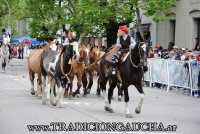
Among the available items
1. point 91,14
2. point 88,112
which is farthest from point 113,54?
point 91,14

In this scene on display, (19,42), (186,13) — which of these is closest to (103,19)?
(186,13)

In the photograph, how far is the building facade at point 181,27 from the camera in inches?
1166

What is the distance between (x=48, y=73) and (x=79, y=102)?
5.33ft

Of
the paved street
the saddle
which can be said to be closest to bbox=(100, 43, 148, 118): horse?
the saddle

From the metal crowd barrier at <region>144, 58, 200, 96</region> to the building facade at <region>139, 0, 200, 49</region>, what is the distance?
7.97 m

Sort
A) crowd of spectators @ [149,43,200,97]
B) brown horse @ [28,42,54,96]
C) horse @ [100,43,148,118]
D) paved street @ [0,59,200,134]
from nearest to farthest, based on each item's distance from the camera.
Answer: paved street @ [0,59,200,134], horse @ [100,43,148,118], brown horse @ [28,42,54,96], crowd of spectators @ [149,43,200,97]

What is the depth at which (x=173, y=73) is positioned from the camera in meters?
20.5

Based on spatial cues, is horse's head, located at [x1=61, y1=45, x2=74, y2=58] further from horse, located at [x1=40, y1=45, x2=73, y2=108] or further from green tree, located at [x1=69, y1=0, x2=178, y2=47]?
green tree, located at [x1=69, y1=0, x2=178, y2=47]

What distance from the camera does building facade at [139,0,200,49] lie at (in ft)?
97.2

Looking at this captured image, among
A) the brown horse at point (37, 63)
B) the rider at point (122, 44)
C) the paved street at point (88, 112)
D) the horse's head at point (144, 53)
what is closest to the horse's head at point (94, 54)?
the paved street at point (88, 112)

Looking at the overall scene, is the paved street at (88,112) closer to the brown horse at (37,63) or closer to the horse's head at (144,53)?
the brown horse at (37,63)

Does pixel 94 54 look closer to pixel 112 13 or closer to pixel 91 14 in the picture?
pixel 112 13

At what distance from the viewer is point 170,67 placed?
20641 mm

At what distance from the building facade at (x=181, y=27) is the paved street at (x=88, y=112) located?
12501 mm
